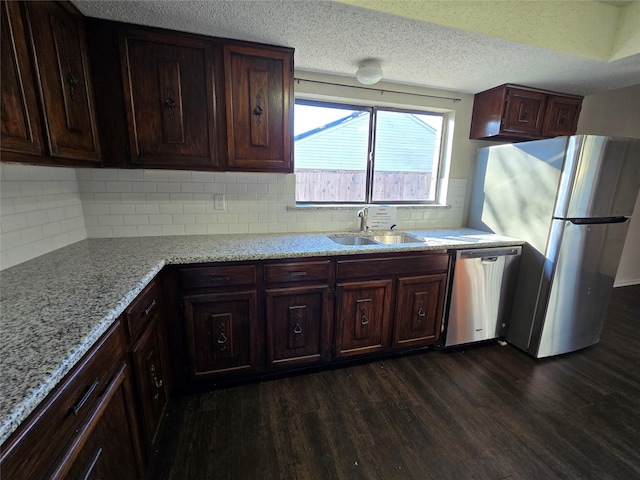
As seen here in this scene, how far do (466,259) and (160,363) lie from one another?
2.18 metres

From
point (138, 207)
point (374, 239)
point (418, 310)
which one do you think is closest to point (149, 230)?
point (138, 207)

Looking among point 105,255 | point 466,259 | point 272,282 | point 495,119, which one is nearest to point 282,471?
point 272,282

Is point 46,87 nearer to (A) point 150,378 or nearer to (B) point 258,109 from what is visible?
(B) point 258,109

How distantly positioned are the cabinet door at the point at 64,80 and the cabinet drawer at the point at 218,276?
32.2 inches

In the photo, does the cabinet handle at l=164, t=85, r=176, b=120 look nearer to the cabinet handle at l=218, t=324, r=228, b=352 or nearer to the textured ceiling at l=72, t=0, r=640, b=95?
the textured ceiling at l=72, t=0, r=640, b=95

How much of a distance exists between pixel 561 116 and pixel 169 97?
3.28 meters

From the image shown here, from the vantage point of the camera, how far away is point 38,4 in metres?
1.17

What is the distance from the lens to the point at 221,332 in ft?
5.70

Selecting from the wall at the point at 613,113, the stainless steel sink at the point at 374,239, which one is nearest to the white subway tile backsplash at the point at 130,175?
the stainless steel sink at the point at 374,239

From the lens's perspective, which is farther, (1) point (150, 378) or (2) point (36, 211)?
(2) point (36, 211)

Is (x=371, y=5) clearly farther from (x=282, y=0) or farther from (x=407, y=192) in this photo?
(x=407, y=192)

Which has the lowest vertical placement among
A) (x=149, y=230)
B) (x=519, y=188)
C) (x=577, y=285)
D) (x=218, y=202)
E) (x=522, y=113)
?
(x=577, y=285)

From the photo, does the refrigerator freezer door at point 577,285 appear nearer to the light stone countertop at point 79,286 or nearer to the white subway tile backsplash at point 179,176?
the light stone countertop at point 79,286

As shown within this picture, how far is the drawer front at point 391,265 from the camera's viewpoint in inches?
75.0
